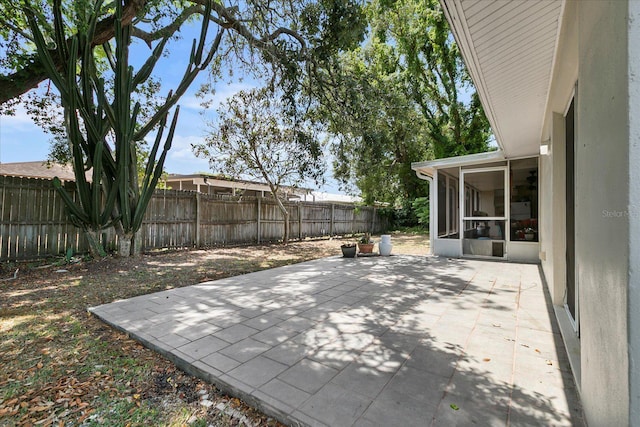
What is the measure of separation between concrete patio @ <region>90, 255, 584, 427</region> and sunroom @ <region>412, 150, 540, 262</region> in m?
2.62

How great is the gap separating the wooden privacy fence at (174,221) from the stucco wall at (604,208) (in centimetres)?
876

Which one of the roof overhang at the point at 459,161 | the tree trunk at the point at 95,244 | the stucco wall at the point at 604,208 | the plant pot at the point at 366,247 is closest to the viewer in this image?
the stucco wall at the point at 604,208

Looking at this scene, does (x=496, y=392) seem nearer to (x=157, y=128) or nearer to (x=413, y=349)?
(x=413, y=349)

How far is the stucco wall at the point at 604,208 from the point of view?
1.01 m

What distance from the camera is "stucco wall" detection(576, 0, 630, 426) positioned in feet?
3.33

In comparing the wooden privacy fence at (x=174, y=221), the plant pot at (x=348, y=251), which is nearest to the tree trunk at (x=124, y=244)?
the wooden privacy fence at (x=174, y=221)

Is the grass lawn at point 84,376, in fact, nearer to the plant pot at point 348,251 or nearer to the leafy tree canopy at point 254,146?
the plant pot at point 348,251

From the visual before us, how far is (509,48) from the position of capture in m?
2.86

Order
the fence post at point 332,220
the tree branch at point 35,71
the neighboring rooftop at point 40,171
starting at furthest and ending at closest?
the fence post at point 332,220, the neighboring rooftop at point 40,171, the tree branch at point 35,71

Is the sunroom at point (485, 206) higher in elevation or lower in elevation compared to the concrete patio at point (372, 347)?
higher

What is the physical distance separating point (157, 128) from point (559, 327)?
25.7ft

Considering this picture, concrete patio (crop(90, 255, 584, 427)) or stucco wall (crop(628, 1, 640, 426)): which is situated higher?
stucco wall (crop(628, 1, 640, 426))

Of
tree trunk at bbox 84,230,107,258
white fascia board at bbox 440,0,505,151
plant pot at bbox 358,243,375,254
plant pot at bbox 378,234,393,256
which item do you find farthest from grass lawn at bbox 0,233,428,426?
plant pot at bbox 378,234,393,256

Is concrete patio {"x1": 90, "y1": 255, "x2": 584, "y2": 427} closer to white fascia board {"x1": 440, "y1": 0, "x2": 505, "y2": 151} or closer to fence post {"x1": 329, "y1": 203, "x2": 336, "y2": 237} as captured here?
white fascia board {"x1": 440, "y1": 0, "x2": 505, "y2": 151}
